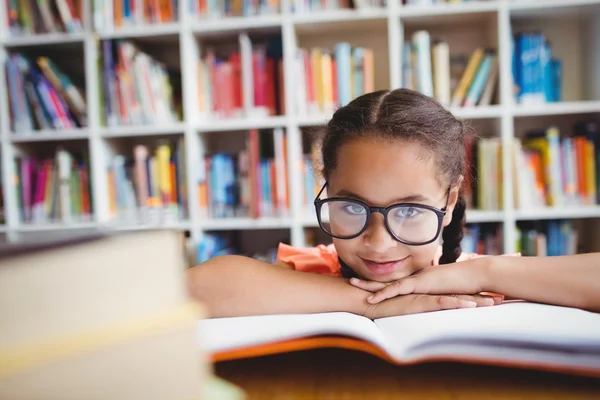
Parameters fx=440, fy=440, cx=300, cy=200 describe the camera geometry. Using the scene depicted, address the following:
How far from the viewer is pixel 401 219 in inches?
29.1

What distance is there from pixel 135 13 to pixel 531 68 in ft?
5.57

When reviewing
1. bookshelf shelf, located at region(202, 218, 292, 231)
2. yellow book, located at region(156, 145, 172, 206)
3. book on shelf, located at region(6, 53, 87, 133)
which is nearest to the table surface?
bookshelf shelf, located at region(202, 218, 292, 231)

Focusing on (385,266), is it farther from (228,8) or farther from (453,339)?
(228,8)

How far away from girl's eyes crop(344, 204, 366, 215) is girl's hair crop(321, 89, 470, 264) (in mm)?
139

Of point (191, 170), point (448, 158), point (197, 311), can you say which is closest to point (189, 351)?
point (197, 311)

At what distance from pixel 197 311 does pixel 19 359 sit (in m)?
0.09

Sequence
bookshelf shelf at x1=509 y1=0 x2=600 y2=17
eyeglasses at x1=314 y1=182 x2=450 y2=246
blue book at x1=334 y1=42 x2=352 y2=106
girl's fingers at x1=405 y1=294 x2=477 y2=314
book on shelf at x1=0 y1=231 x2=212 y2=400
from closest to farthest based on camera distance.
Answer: book on shelf at x1=0 y1=231 x2=212 y2=400 < girl's fingers at x1=405 y1=294 x2=477 y2=314 < eyeglasses at x1=314 y1=182 x2=450 y2=246 < bookshelf shelf at x1=509 y1=0 x2=600 y2=17 < blue book at x1=334 y1=42 x2=352 y2=106

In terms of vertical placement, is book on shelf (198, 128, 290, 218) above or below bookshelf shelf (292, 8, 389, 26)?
below

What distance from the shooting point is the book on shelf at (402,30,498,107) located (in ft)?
5.87

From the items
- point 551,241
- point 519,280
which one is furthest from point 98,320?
point 551,241

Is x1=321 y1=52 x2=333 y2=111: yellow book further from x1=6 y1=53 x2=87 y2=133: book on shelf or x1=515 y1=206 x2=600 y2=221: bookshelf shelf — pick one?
x1=6 y1=53 x2=87 y2=133: book on shelf

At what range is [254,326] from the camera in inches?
20.4

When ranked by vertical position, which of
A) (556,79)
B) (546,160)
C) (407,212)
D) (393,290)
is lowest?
(393,290)

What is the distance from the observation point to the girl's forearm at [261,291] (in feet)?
2.08
